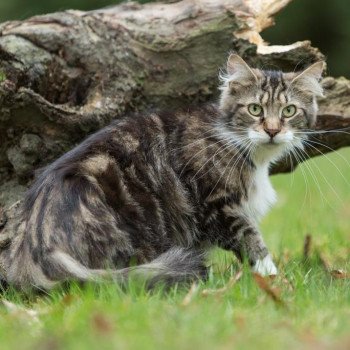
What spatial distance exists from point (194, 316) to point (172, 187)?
5.99ft

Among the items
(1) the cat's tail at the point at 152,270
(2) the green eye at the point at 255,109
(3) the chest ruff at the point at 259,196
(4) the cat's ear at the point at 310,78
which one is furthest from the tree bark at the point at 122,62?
(1) the cat's tail at the point at 152,270

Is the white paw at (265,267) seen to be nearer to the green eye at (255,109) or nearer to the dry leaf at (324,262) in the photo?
the dry leaf at (324,262)

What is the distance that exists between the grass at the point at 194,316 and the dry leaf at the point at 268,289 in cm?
2

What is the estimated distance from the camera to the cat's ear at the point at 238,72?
5691 mm

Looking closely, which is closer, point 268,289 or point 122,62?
point 268,289

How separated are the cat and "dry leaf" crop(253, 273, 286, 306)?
1.37 feet

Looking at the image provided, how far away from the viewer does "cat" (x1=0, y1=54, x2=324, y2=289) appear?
16.2 ft

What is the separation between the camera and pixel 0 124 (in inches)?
236

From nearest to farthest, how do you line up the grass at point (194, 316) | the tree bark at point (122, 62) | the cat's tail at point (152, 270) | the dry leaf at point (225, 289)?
1. the grass at point (194, 316)
2. the dry leaf at point (225, 289)
3. the cat's tail at point (152, 270)
4. the tree bark at point (122, 62)

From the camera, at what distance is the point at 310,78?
5766mm

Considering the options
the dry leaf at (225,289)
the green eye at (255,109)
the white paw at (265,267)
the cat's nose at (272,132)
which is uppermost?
the green eye at (255,109)

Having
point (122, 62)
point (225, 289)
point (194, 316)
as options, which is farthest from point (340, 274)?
point (122, 62)

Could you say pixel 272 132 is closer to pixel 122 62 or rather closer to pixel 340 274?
pixel 340 274

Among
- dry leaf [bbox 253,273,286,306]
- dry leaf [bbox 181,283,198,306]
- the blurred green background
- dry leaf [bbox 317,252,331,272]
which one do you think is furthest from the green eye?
the blurred green background
